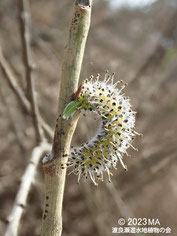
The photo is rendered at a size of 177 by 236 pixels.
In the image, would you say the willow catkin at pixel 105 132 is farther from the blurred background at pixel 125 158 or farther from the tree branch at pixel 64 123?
the blurred background at pixel 125 158

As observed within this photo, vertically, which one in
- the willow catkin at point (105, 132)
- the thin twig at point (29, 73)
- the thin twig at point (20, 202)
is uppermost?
the thin twig at point (29, 73)

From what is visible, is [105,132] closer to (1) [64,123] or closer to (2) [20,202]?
(1) [64,123]

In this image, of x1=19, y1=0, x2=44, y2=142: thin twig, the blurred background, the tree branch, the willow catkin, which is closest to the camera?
the tree branch

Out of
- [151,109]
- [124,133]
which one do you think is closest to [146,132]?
[151,109]

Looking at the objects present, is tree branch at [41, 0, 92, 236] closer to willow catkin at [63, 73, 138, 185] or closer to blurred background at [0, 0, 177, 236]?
willow catkin at [63, 73, 138, 185]

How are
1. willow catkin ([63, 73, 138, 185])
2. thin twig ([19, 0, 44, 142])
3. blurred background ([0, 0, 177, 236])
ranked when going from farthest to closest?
blurred background ([0, 0, 177, 236])
thin twig ([19, 0, 44, 142])
willow catkin ([63, 73, 138, 185])

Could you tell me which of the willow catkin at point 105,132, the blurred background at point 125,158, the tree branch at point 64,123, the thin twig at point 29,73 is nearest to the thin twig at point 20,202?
the tree branch at point 64,123

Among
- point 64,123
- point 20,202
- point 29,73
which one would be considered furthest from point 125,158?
point 64,123

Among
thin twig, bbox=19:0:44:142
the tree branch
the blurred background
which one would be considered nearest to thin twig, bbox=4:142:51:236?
the tree branch
